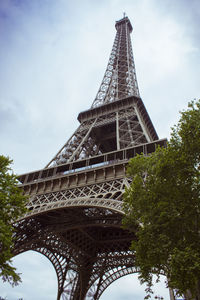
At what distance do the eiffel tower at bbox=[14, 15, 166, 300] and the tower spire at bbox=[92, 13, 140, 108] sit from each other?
0.15m

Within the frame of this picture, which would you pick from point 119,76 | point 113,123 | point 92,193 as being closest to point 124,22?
point 119,76

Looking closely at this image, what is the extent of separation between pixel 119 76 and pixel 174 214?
32.3 m

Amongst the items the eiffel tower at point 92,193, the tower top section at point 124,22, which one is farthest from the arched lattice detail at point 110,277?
the tower top section at point 124,22

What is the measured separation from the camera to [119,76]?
3919 cm

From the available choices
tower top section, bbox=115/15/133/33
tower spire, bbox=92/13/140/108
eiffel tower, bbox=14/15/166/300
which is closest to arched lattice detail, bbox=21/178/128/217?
eiffel tower, bbox=14/15/166/300

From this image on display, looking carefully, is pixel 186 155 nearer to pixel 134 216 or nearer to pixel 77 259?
pixel 134 216

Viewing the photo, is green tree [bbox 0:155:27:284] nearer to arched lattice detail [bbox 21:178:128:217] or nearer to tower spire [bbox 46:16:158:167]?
arched lattice detail [bbox 21:178:128:217]

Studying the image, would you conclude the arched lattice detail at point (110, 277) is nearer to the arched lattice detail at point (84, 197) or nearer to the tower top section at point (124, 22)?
the arched lattice detail at point (84, 197)

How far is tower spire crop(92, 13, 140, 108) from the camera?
114ft

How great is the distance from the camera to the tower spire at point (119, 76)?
34.7 meters

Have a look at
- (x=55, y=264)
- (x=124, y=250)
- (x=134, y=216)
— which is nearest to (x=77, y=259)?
(x=55, y=264)

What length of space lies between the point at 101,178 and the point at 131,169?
23.3ft

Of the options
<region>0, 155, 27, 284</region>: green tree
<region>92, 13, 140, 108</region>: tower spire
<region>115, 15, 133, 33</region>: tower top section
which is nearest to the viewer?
<region>0, 155, 27, 284</region>: green tree

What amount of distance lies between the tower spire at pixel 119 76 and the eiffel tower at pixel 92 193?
15 cm
